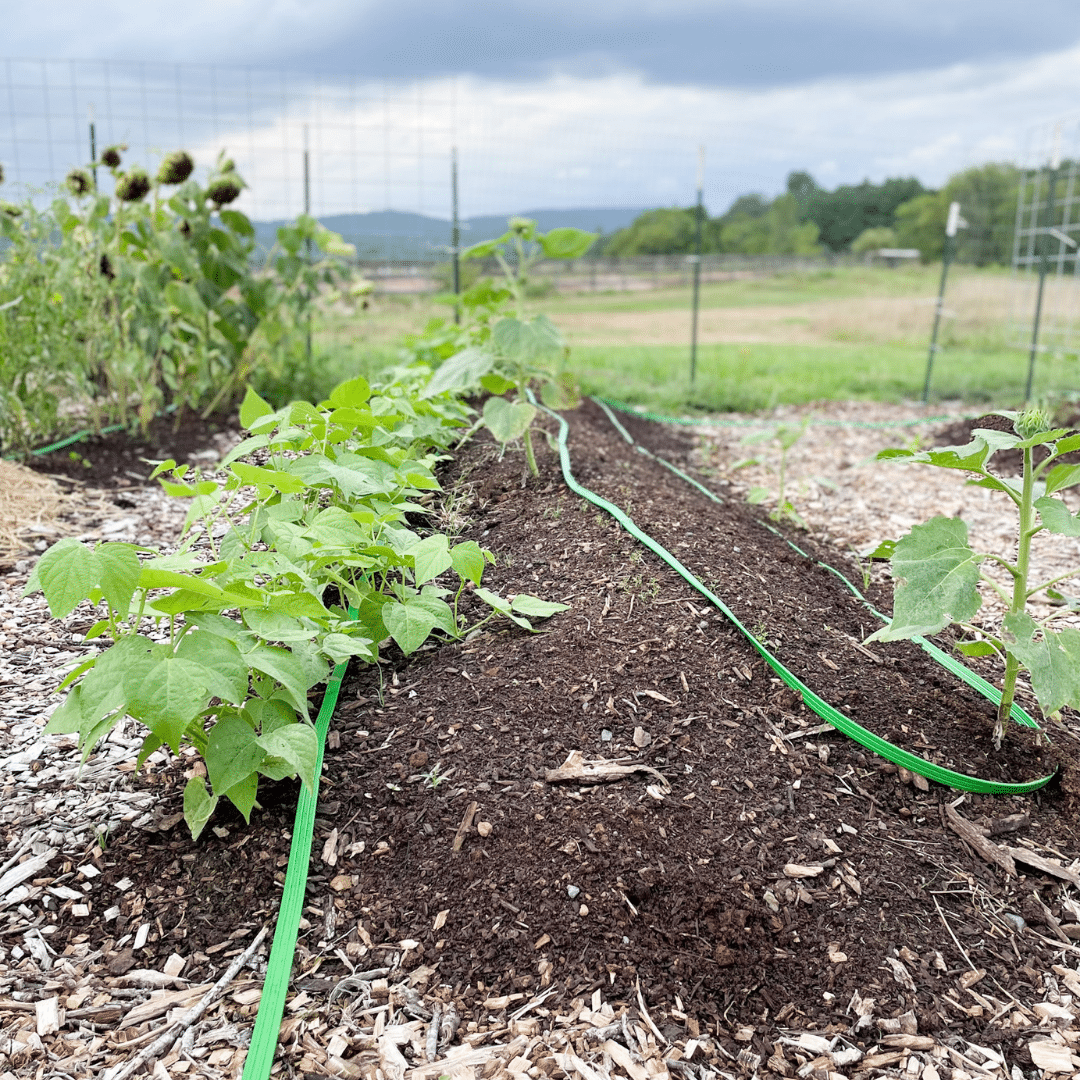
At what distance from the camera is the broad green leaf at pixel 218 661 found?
1559mm

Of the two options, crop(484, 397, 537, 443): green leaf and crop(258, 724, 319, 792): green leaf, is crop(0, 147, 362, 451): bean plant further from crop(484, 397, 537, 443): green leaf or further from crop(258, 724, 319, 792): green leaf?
crop(258, 724, 319, 792): green leaf

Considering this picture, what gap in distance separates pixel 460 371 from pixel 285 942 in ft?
5.88

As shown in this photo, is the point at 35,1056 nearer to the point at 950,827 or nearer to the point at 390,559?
the point at 390,559

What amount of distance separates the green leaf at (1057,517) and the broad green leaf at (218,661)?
5.22ft

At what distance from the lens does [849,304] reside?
14508mm

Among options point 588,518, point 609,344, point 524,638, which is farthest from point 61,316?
point 609,344

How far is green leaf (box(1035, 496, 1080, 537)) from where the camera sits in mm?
1832

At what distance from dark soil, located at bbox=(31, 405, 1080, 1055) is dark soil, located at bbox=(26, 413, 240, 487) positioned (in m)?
2.61

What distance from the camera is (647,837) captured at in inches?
70.2

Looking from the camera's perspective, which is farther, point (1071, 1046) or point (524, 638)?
point (524, 638)

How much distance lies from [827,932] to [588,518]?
4.82 feet

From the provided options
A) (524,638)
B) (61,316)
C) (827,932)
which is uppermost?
(61,316)

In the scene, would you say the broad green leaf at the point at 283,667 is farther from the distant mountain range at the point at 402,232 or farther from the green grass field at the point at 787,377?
the distant mountain range at the point at 402,232

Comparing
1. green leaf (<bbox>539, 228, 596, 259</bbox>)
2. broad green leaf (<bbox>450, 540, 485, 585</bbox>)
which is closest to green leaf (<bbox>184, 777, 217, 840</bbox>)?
broad green leaf (<bbox>450, 540, 485, 585</bbox>)
